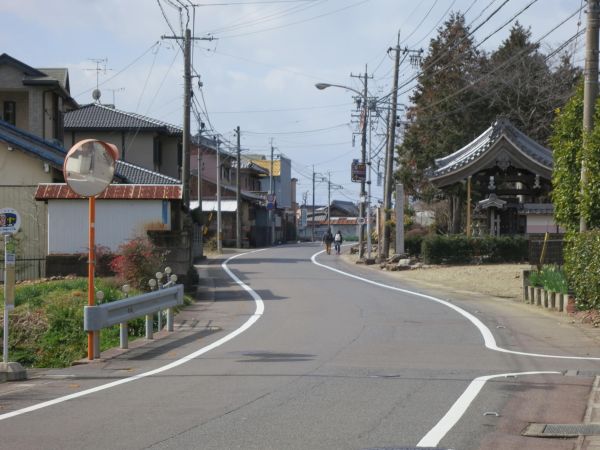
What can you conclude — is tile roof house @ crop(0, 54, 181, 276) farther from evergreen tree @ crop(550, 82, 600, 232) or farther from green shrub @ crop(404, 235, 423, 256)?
green shrub @ crop(404, 235, 423, 256)

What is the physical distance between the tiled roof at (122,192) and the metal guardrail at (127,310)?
945 cm

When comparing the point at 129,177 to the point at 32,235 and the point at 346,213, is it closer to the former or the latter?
the point at 32,235

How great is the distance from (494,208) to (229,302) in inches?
818

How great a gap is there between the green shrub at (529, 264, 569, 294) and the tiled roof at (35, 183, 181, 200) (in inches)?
442

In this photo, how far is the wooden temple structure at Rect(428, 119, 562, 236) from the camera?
125ft

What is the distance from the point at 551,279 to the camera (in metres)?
20.5

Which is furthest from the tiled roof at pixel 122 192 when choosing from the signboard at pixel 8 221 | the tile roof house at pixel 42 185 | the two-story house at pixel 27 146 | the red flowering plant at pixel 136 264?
the signboard at pixel 8 221

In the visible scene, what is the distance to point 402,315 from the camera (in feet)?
62.3

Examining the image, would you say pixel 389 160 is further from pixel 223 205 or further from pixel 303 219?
pixel 303 219

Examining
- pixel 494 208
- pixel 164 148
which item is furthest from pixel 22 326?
pixel 164 148

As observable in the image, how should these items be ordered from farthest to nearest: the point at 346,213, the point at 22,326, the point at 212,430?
1. the point at 346,213
2. the point at 22,326
3. the point at 212,430

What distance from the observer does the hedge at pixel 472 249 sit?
3628 cm

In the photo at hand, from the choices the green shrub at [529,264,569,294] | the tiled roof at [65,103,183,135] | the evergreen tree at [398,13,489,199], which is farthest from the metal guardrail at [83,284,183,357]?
the evergreen tree at [398,13,489,199]

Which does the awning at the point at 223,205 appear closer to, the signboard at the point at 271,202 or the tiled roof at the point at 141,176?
the signboard at the point at 271,202
